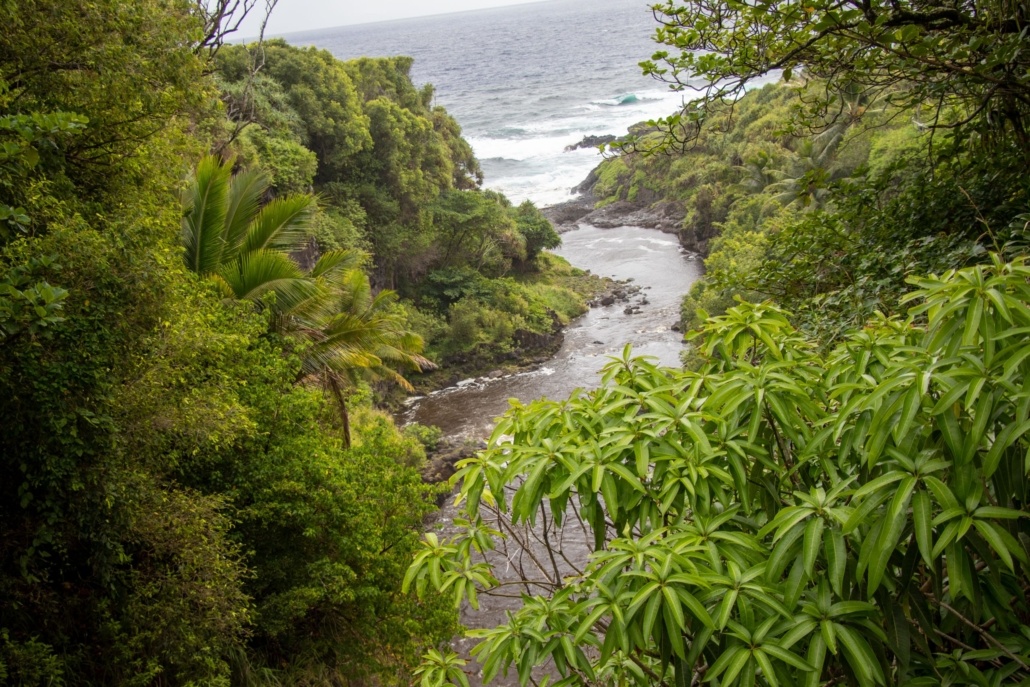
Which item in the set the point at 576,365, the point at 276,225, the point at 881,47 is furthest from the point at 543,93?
the point at 881,47

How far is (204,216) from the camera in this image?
9.59 m

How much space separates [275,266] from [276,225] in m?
1.10

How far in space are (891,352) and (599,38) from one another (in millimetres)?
140031

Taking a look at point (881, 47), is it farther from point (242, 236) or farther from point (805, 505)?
point (242, 236)

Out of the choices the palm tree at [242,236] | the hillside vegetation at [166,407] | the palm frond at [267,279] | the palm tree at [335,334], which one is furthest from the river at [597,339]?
the hillside vegetation at [166,407]

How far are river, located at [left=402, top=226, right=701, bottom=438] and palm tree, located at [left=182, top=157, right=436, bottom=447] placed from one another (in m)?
3.60

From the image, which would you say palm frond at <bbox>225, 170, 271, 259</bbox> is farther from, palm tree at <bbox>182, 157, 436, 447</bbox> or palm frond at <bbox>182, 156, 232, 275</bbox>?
palm frond at <bbox>182, 156, 232, 275</bbox>

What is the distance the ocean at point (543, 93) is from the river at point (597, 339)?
11.3m

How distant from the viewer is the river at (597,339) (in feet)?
66.3

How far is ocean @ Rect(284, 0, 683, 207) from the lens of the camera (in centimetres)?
5863

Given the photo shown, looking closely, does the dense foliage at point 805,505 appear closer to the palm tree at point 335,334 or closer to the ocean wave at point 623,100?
the palm tree at point 335,334

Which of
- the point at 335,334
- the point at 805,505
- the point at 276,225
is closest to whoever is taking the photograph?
the point at 805,505

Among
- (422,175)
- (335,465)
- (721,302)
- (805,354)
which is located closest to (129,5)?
(335,465)

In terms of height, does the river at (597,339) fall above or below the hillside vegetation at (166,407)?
below
